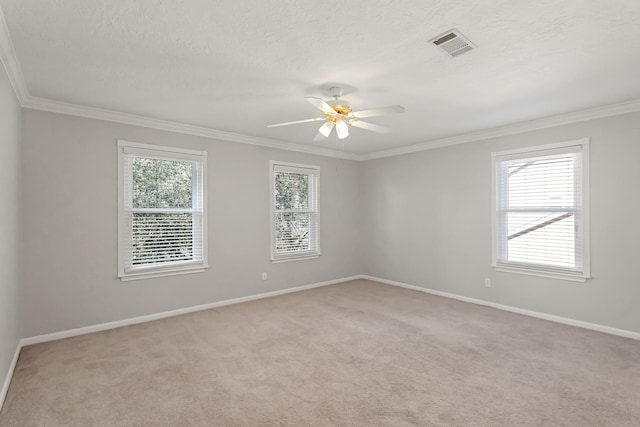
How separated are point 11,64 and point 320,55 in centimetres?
240

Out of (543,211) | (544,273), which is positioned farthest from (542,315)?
(543,211)

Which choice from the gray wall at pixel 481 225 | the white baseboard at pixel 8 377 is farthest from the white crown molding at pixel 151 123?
the white baseboard at pixel 8 377

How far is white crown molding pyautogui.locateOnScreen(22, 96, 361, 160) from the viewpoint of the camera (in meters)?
3.50

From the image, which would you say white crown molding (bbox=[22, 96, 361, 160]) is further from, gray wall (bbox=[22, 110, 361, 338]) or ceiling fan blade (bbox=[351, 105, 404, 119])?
ceiling fan blade (bbox=[351, 105, 404, 119])

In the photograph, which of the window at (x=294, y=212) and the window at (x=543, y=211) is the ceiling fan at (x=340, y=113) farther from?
the window at (x=543, y=211)

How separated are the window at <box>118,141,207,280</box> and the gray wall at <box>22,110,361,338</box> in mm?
105

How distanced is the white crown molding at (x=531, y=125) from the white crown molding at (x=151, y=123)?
66.8 inches

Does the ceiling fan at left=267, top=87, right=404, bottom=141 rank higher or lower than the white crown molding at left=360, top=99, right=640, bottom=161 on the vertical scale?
lower

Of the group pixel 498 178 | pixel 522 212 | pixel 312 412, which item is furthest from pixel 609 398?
pixel 498 178

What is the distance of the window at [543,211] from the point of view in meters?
3.97

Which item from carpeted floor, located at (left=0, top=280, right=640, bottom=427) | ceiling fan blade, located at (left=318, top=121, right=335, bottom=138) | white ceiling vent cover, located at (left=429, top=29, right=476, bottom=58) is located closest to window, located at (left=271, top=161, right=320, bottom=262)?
carpeted floor, located at (left=0, top=280, right=640, bottom=427)

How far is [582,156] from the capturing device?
3930 millimetres

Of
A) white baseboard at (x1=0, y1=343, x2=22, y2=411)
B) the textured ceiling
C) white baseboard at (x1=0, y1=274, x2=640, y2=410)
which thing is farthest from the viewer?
white baseboard at (x1=0, y1=274, x2=640, y2=410)

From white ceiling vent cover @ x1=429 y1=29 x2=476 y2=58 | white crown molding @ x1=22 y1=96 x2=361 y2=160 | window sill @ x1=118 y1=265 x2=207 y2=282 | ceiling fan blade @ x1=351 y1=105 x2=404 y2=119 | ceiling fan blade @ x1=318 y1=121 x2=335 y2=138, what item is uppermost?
white ceiling vent cover @ x1=429 y1=29 x2=476 y2=58
